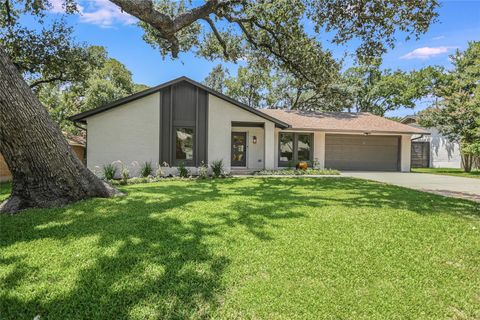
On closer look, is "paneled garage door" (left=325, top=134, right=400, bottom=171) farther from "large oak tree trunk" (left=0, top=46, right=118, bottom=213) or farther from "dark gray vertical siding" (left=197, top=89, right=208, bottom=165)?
"large oak tree trunk" (left=0, top=46, right=118, bottom=213)

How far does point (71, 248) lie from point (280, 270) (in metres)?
2.73

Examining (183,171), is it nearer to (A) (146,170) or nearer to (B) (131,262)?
(A) (146,170)

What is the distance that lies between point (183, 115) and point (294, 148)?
7594 millimetres

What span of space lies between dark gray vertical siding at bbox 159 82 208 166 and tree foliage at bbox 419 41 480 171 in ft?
52.5

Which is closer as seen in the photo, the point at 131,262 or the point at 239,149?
the point at 131,262

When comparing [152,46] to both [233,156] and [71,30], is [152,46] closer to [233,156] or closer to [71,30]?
[71,30]

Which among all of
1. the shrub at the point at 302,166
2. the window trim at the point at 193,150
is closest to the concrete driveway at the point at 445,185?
the shrub at the point at 302,166

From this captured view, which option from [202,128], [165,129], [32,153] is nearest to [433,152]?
[202,128]

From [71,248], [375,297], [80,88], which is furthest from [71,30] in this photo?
[375,297]

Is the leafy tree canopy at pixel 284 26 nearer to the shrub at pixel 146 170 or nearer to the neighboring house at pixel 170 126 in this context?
the neighboring house at pixel 170 126

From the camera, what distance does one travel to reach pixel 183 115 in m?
13.7

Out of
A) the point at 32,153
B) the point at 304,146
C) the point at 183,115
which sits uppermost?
the point at 183,115

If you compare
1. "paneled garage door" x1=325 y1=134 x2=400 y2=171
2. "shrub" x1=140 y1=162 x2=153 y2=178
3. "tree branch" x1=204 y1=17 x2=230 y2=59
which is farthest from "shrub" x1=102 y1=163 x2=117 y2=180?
"paneled garage door" x1=325 y1=134 x2=400 y2=171

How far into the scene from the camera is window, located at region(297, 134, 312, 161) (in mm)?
17859
